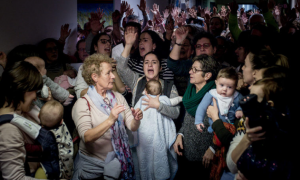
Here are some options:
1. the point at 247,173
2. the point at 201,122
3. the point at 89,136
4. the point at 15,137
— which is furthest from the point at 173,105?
the point at 15,137

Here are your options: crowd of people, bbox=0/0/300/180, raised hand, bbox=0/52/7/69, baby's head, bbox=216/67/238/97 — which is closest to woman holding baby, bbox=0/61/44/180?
crowd of people, bbox=0/0/300/180

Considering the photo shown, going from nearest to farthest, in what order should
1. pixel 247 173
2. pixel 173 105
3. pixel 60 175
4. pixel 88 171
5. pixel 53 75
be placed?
pixel 247 173 < pixel 60 175 < pixel 88 171 < pixel 173 105 < pixel 53 75

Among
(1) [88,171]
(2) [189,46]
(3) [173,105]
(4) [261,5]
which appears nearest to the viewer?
(1) [88,171]

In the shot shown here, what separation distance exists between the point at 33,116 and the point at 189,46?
2172mm

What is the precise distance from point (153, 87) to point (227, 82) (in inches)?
30.8

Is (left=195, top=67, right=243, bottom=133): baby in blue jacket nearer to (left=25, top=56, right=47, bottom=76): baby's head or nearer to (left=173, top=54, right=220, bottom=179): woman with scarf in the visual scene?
(left=173, top=54, right=220, bottom=179): woman with scarf

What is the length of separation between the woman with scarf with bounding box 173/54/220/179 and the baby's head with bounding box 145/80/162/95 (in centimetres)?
29

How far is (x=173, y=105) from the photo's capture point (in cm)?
275

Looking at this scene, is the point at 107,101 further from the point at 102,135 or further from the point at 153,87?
the point at 153,87

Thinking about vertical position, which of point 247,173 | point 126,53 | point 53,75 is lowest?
point 247,173

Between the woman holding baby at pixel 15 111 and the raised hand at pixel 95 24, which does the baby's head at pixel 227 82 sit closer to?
the woman holding baby at pixel 15 111

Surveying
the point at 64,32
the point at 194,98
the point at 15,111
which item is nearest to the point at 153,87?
the point at 194,98

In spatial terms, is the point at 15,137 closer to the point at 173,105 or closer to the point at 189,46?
the point at 173,105

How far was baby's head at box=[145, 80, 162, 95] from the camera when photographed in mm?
2668
